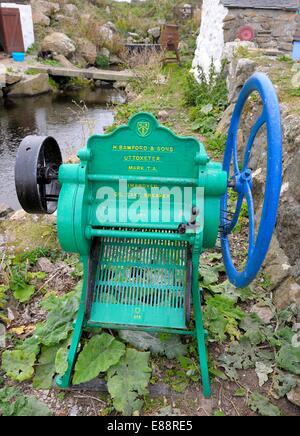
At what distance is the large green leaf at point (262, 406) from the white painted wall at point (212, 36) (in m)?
6.23

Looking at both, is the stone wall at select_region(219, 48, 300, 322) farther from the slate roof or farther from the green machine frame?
the slate roof

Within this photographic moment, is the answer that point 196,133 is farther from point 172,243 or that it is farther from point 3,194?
point 172,243

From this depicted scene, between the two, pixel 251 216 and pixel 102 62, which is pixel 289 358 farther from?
pixel 102 62

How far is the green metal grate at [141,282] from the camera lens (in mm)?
2195

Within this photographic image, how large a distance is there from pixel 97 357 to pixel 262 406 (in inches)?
38.5

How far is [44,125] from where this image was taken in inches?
366

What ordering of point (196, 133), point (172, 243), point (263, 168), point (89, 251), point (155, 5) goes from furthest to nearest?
1. point (155, 5)
2. point (196, 133)
3. point (263, 168)
4. point (172, 243)
5. point (89, 251)

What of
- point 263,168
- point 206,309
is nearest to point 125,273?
point 206,309

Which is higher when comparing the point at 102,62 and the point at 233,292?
the point at 233,292

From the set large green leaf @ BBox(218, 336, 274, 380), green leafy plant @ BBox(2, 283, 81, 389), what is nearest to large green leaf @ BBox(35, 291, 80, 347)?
green leafy plant @ BBox(2, 283, 81, 389)

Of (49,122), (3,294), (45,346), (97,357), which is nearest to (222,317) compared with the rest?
(97,357)

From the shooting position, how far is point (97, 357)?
218cm

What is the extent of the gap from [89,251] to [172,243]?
520mm

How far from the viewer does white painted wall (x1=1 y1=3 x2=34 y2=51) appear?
15.6 m
